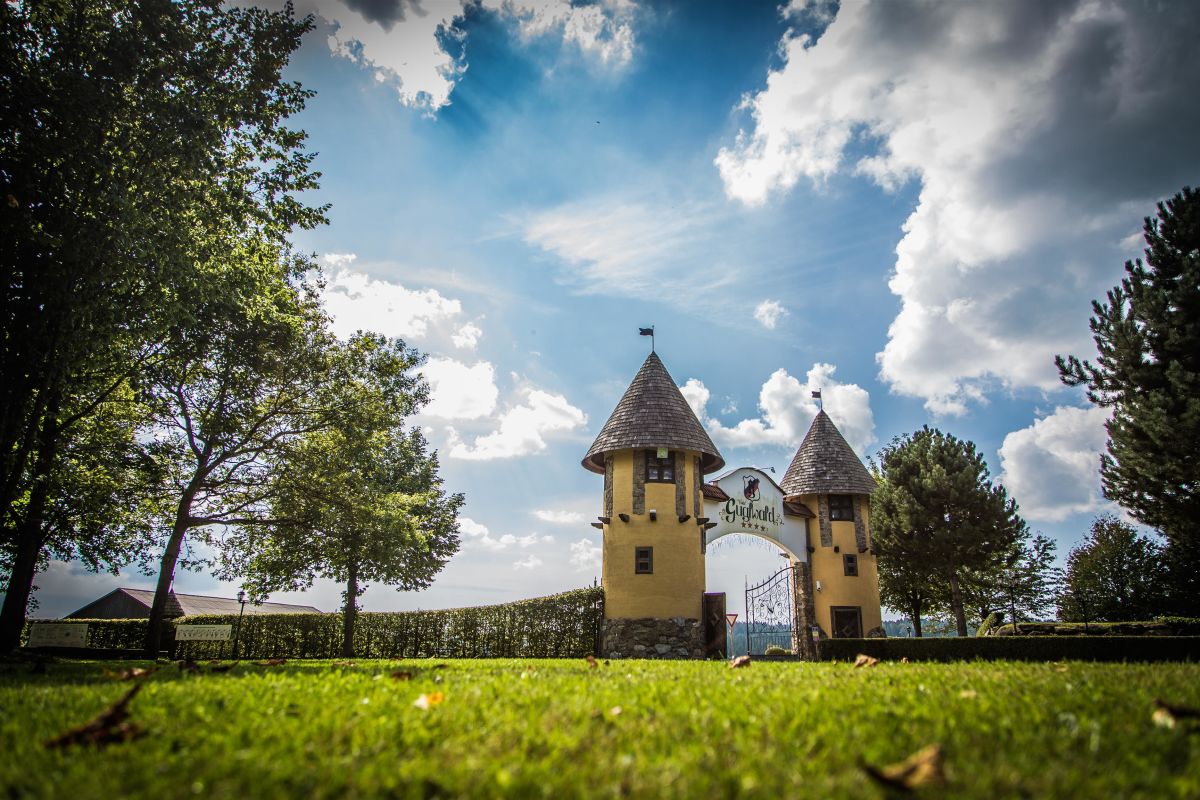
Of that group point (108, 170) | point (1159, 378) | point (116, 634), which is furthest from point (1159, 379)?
point (116, 634)

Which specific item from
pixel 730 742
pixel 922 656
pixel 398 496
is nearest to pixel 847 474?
pixel 922 656

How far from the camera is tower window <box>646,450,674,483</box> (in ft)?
68.7

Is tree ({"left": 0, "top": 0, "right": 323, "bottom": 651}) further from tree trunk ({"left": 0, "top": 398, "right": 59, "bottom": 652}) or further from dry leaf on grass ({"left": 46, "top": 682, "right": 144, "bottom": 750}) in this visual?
dry leaf on grass ({"left": 46, "top": 682, "right": 144, "bottom": 750})

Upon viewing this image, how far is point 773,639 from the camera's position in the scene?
27.7 m

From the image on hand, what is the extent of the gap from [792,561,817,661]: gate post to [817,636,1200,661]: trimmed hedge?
11.0 meters

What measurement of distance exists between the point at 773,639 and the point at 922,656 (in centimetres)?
1451

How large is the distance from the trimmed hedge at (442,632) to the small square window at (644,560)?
1595mm

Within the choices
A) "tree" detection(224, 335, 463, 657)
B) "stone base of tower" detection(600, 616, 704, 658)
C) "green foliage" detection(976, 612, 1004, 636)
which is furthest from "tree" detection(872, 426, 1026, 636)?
"tree" detection(224, 335, 463, 657)

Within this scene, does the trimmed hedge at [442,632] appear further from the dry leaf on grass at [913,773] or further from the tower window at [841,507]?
the dry leaf on grass at [913,773]

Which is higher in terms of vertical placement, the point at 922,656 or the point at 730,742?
the point at 730,742

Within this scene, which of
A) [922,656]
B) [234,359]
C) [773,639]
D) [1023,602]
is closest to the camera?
[922,656]

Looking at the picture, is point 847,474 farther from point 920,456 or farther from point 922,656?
point 922,656

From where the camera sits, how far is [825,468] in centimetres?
2627

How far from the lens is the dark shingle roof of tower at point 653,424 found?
68.8 feet
